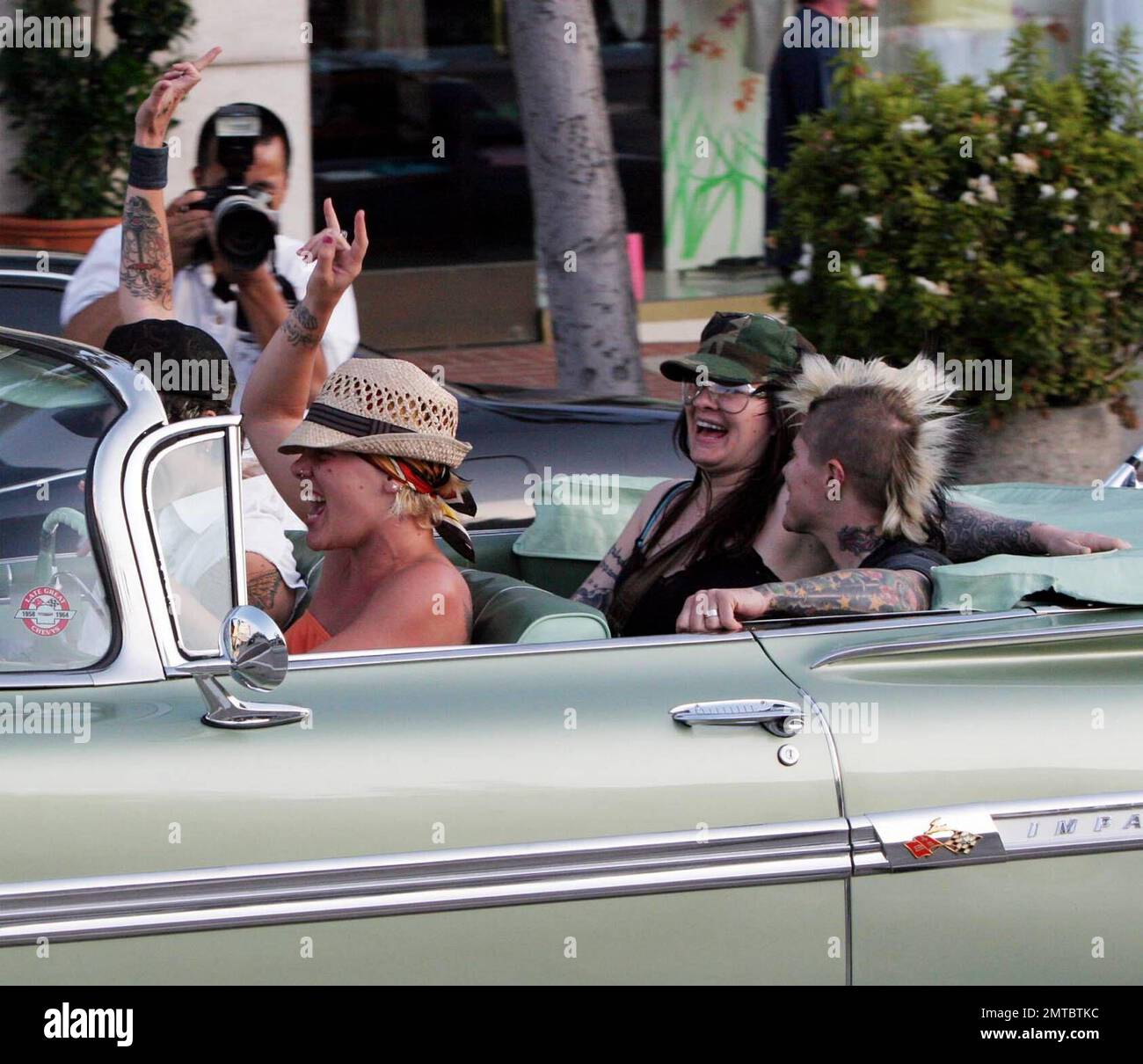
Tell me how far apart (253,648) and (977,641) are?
3.67ft

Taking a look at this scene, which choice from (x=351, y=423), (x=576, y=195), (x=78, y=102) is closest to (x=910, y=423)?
(x=351, y=423)

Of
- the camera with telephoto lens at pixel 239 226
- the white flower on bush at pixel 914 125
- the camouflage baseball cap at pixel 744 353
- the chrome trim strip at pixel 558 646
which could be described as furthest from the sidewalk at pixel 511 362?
the chrome trim strip at pixel 558 646

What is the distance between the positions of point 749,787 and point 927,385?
107cm

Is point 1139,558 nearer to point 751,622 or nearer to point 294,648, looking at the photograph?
point 751,622

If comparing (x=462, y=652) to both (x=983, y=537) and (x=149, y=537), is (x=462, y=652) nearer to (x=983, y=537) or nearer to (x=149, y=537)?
(x=149, y=537)

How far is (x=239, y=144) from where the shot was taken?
5.06 m

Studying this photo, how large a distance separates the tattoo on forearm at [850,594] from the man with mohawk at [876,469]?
0.02 meters

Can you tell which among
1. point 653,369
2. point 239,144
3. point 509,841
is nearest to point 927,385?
point 509,841

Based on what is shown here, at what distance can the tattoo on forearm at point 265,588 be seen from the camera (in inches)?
140

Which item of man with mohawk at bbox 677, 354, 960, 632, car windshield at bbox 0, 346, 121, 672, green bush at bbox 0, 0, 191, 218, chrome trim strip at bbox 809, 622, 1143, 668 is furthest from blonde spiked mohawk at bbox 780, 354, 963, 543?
green bush at bbox 0, 0, 191, 218

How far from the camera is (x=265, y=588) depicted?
3600 millimetres

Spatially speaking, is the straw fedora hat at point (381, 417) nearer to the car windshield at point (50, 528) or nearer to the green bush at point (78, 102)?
the car windshield at point (50, 528)

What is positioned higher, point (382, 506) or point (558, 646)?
point (382, 506)
